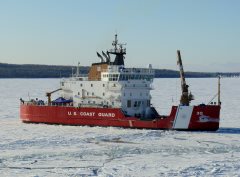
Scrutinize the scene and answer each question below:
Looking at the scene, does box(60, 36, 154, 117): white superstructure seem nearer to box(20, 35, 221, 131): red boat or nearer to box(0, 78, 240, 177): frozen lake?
box(20, 35, 221, 131): red boat

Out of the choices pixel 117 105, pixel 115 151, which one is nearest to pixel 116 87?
pixel 117 105

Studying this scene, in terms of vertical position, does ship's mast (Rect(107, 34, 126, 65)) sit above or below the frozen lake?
above

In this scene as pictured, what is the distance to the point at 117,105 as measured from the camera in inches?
→ 1144

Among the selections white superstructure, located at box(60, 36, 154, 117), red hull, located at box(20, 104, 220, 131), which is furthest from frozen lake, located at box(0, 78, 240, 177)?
white superstructure, located at box(60, 36, 154, 117)

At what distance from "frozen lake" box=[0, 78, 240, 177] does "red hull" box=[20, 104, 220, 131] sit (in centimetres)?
83

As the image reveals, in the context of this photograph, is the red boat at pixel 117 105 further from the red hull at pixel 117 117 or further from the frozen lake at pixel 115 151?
the frozen lake at pixel 115 151

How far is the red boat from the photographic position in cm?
2667

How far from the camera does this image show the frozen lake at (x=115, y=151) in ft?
52.5

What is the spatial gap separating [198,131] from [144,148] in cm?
680

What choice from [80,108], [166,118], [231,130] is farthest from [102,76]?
[231,130]

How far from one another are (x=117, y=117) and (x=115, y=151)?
8.32 meters

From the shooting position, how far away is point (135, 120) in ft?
90.7

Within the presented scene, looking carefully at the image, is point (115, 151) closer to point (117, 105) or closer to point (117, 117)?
point (117, 117)

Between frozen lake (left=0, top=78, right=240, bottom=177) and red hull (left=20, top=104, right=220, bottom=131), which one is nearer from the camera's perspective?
frozen lake (left=0, top=78, right=240, bottom=177)
